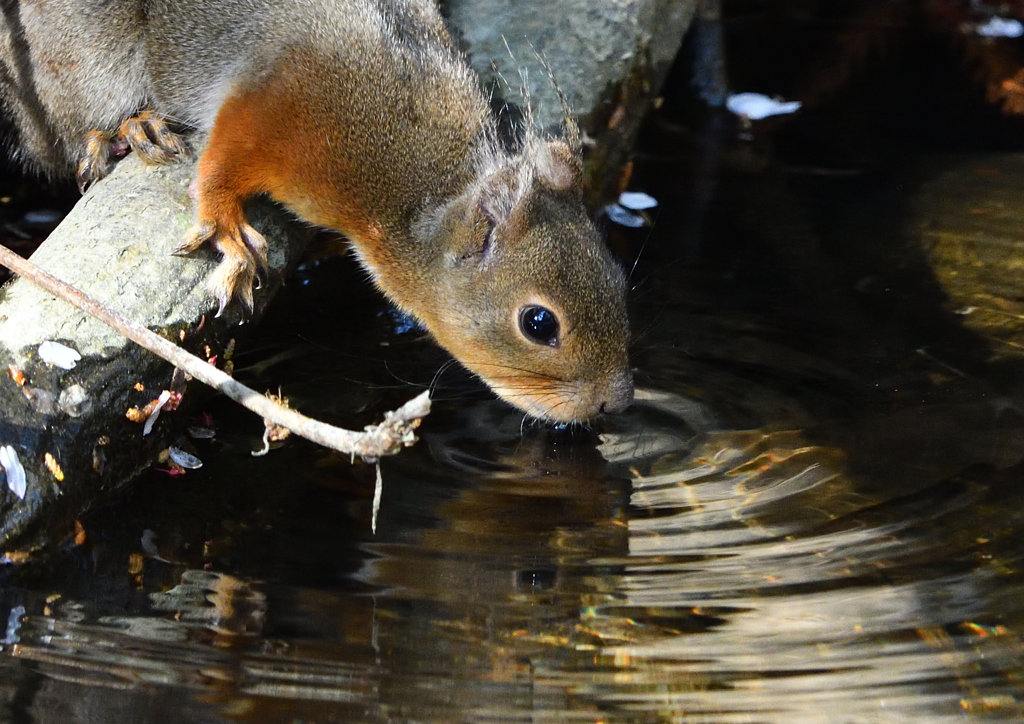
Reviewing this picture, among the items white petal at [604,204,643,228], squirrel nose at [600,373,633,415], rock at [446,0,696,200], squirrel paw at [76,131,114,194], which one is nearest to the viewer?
squirrel nose at [600,373,633,415]

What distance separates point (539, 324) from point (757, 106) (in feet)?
12.2

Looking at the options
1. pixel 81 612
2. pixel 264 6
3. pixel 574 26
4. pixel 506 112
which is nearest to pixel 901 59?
pixel 574 26

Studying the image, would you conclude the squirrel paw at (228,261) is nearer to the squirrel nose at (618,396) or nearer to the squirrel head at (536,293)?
the squirrel head at (536,293)

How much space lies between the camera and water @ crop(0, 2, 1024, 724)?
276 centimetres

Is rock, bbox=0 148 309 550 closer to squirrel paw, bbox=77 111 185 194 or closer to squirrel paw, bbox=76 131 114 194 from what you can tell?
squirrel paw, bbox=77 111 185 194

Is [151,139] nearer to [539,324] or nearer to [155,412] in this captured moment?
[155,412]

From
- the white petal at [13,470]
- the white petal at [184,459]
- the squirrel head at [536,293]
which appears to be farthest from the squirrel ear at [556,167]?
the white petal at [13,470]

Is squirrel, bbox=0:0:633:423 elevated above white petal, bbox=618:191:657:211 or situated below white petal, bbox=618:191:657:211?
below

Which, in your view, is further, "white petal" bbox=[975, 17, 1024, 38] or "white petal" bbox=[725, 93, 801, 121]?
"white petal" bbox=[975, 17, 1024, 38]

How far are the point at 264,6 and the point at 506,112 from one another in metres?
1.11

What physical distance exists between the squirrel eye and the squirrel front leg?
2.81 feet

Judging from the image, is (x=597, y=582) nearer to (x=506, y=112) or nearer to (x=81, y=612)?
(x=81, y=612)

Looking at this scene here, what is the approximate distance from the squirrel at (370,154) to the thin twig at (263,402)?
666mm

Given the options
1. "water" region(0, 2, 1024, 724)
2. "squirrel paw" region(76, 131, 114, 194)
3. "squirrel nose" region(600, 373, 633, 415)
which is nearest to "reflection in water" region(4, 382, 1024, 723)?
"water" region(0, 2, 1024, 724)
